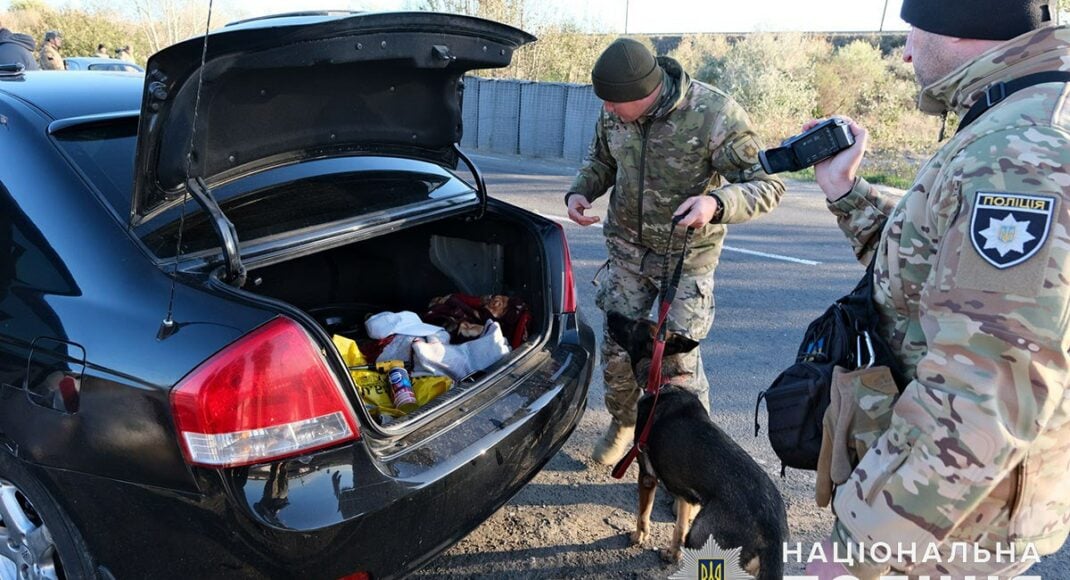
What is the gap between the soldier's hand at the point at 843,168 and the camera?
1.77m

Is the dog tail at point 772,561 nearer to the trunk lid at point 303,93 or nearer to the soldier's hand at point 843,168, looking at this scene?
the soldier's hand at point 843,168

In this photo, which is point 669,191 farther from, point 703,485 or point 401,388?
point 401,388

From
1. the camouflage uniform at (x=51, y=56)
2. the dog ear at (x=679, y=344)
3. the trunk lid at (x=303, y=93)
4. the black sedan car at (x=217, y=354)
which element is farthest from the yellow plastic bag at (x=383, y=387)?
the camouflage uniform at (x=51, y=56)

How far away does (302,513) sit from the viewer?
1632 millimetres

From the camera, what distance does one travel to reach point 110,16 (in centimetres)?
2530

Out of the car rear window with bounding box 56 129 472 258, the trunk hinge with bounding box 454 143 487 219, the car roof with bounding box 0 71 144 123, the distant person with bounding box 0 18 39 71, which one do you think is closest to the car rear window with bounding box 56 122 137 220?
the car rear window with bounding box 56 129 472 258

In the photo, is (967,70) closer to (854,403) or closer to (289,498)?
(854,403)

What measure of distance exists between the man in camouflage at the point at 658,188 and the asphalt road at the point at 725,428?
1.06 feet

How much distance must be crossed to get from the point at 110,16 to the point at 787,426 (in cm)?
3033

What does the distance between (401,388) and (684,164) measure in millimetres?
1492

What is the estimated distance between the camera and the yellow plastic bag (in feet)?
7.88

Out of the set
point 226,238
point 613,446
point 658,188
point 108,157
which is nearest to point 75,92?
point 108,157

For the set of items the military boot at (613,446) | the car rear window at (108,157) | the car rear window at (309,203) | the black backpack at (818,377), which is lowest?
the military boot at (613,446)

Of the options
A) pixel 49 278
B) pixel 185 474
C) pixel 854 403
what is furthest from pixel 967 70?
pixel 49 278
